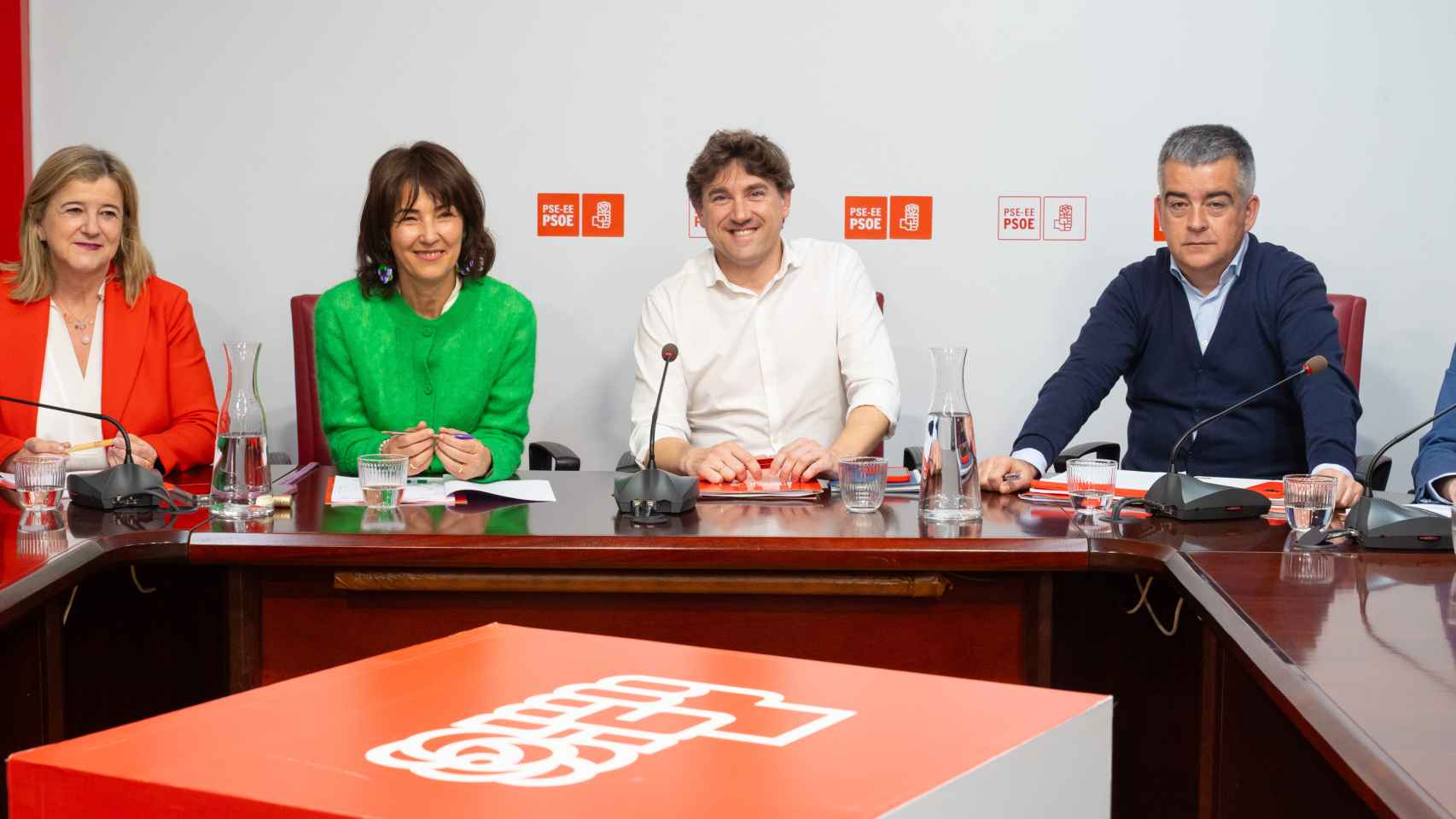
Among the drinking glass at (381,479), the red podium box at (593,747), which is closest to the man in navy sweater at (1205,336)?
the drinking glass at (381,479)

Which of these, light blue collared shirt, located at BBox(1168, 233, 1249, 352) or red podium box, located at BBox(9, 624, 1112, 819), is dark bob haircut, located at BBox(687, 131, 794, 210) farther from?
red podium box, located at BBox(9, 624, 1112, 819)

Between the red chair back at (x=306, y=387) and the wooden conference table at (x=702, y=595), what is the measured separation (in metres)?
1.09

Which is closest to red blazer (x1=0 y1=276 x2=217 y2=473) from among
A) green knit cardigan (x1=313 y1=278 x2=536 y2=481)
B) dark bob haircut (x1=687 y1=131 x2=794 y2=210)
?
green knit cardigan (x1=313 y1=278 x2=536 y2=481)

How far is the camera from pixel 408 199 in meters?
2.78

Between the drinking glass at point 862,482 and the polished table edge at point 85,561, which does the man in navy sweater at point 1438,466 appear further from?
the polished table edge at point 85,561

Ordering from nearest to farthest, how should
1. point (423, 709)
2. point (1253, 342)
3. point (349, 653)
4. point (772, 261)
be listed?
point (423, 709) < point (349, 653) < point (1253, 342) < point (772, 261)

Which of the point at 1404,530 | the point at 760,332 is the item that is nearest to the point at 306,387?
the point at 760,332

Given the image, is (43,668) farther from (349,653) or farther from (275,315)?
(275,315)

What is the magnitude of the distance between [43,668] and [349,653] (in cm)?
42

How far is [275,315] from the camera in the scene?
160 inches

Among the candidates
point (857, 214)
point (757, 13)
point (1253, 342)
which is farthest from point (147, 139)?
point (1253, 342)

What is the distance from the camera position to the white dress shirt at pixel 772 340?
3.15 metres

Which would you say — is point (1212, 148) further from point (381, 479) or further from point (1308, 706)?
point (1308, 706)

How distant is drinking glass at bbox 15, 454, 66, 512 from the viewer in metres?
2.11
